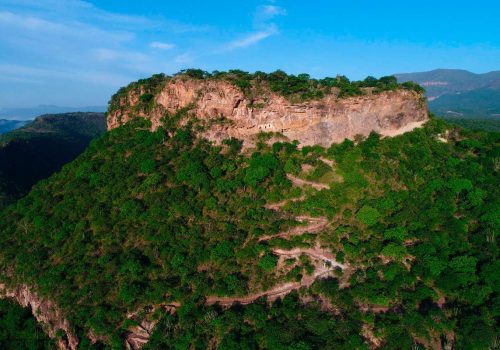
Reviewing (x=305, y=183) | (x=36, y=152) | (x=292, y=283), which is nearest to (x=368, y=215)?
(x=305, y=183)

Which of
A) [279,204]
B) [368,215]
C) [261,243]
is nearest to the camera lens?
[261,243]

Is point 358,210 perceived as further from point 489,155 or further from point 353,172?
point 489,155

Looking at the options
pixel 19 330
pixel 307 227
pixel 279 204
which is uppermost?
pixel 279 204

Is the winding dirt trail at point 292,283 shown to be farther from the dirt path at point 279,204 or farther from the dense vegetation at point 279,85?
the dense vegetation at point 279,85

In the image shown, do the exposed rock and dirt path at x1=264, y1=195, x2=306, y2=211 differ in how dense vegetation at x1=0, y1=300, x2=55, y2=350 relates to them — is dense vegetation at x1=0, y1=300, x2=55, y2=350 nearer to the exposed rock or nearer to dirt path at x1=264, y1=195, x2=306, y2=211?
the exposed rock

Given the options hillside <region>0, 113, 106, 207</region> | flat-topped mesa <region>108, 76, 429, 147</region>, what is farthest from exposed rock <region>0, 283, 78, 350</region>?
hillside <region>0, 113, 106, 207</region>

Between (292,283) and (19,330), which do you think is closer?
(292,283)

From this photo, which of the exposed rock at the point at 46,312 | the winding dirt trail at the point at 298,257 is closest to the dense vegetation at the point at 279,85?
the winding dirt trail at the point at 298,257

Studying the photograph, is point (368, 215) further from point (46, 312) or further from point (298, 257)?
point (46, 312)
